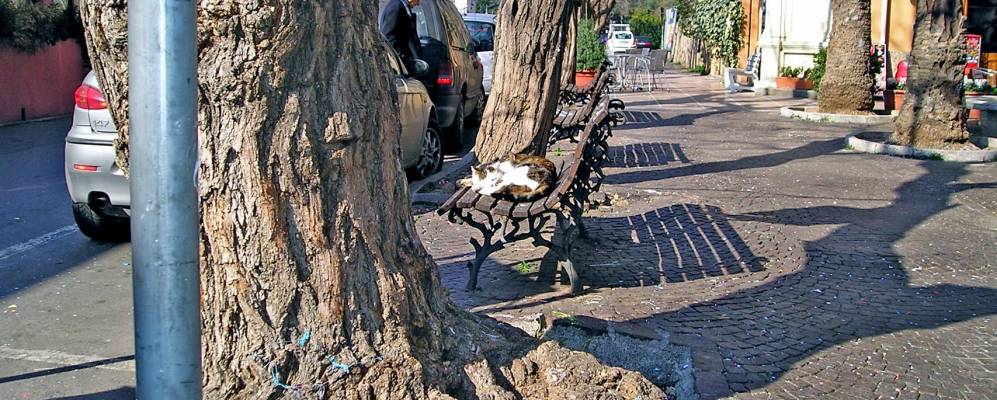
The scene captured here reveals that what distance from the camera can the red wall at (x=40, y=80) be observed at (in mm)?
18359

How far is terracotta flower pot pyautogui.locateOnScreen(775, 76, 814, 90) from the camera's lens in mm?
23578

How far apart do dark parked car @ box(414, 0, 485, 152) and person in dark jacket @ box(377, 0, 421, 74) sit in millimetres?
1036

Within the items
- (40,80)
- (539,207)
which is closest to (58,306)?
(539,207)

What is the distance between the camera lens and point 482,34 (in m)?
19.7

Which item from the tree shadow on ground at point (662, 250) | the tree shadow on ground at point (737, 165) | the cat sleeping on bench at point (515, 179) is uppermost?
the cat sleeping on bench at point (515, 179)

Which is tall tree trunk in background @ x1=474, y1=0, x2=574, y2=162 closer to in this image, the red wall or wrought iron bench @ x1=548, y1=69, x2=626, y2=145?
wrought iron bench @ x1=548, y1=69, x2=626, y2=145

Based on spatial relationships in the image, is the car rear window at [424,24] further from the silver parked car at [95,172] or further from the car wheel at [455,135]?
the silver parked car at [95,172]

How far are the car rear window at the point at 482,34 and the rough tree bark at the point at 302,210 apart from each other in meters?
15.7

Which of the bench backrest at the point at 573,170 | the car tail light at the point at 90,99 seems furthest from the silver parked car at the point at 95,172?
the bench backrest at the point at 573,170

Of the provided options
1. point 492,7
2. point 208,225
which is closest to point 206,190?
point 208,225

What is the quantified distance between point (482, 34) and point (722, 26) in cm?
1357

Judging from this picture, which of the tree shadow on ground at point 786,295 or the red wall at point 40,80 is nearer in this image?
the tree shadow on ground at point 786,295

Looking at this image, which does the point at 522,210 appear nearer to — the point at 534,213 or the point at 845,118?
the point at 534,213

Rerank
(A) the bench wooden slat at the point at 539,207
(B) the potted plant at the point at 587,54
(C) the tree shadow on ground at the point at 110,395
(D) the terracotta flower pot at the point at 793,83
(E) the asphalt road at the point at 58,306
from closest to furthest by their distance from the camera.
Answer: (C) the tree shadow on ground at the point at 110,395
(E) the asphalt road at the point at 58,306
(A) the bench wooden slat at the point at 539,207
(B) the potted plant at the point at 587,54
(D) the terracotta flower pot at the point at 793,83
